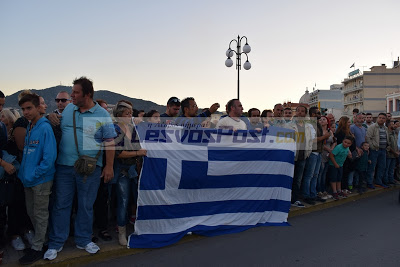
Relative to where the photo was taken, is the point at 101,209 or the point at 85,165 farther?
the point at 101,209

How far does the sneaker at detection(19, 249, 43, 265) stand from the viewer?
3176mm

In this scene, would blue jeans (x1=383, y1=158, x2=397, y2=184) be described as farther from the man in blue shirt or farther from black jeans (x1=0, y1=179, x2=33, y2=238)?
black jeans (x1=0, y1=179, x2=33, y2=238)

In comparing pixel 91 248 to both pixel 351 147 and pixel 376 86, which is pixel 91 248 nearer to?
pixel 351 147

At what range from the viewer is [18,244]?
3.59 meters

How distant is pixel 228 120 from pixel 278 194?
5.18 ft

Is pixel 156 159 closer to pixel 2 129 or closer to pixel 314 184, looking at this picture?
pixel 2 129

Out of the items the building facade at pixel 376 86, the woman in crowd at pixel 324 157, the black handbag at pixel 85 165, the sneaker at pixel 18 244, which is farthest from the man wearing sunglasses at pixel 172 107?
the building facade at pixel 376 86

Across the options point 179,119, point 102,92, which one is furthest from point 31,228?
point 102,92

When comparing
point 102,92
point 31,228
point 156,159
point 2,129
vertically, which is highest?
point 102,92

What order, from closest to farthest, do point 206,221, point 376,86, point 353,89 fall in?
1. point 206,221
2. point 376,86
3. point 353,89

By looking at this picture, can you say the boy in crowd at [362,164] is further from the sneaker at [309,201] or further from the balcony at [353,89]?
the balcony at [353,89]

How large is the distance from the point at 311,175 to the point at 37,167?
4.91 m

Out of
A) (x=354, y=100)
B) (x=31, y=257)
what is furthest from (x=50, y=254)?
(x=354, y=100)

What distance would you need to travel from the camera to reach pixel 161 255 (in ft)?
11.9
